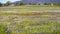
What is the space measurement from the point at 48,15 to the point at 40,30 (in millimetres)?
1017

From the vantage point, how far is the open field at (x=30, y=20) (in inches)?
114

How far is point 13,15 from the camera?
150 inches

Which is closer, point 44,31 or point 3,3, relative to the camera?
point 44,31

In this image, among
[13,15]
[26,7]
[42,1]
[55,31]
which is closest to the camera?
[55,31]

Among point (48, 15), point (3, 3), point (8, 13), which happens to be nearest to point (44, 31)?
point (48, 15)

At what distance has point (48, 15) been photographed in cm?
388

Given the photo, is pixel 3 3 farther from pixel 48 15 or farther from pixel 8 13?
pixel 48 15

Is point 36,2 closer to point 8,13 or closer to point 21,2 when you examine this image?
point 21,2

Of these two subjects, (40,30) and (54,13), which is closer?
(40,30)

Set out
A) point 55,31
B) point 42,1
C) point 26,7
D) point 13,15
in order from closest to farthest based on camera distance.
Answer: point 55,31 < point 13,15 < point 26,7 < point 42,1

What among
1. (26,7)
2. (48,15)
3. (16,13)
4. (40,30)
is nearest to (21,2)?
(26,7)

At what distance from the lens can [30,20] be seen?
3.46m

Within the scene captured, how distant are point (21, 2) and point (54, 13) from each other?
3.47 ft

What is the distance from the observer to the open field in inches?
114
